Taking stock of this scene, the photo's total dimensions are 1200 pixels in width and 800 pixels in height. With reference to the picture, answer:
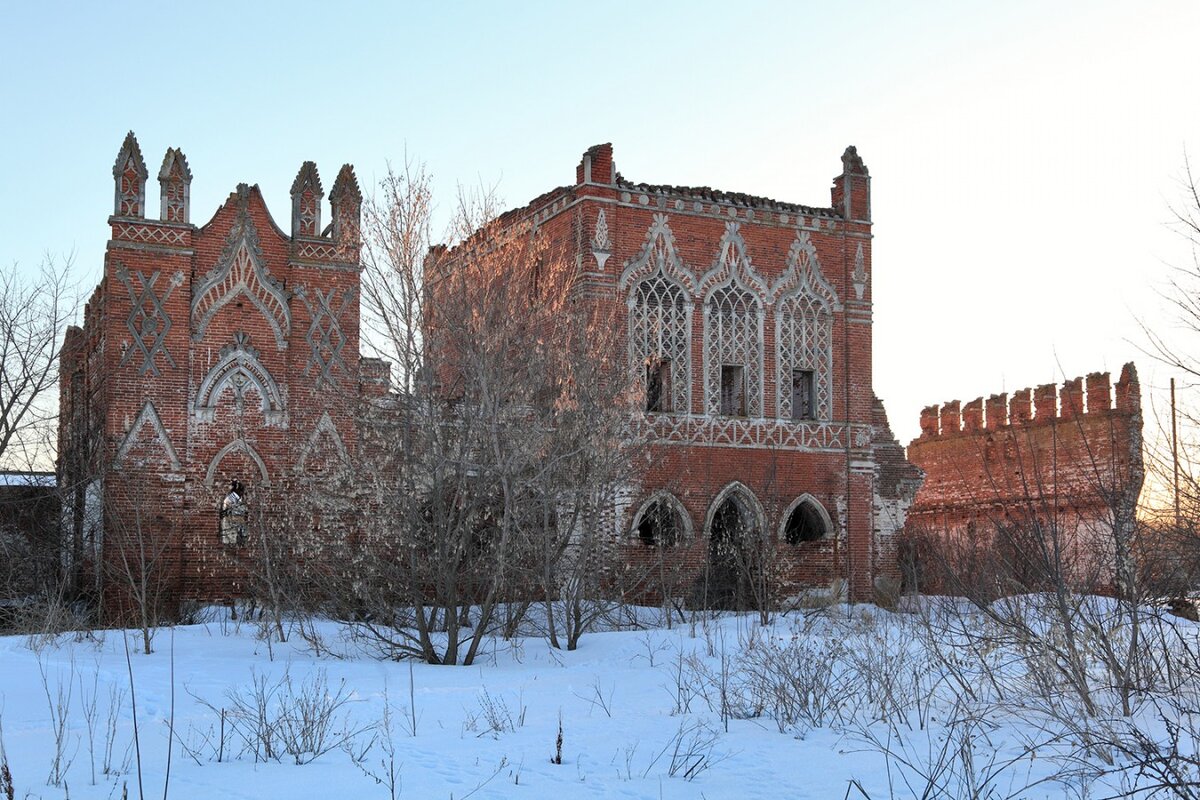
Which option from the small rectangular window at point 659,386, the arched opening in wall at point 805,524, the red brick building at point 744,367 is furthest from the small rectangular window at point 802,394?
the small rectangular window at point 659,386

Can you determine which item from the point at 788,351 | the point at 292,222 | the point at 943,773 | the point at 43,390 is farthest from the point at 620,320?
the point at 943,773

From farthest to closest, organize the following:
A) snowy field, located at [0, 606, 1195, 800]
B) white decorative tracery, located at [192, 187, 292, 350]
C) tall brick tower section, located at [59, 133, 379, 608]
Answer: white decorative tracery, located at [192, 187, 292, 350], tall brick tower section, located at [59, 133, 379, 608], snowy field, located at [0, 606, 1195, 800]

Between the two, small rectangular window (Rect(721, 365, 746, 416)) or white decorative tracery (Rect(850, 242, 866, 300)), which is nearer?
small rectangular window (Rect(721, 365, 746, 416))

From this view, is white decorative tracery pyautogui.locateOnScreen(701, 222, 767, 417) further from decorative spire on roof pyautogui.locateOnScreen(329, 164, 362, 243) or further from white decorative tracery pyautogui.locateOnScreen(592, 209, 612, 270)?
decorative spire on roof pyautogui.locateOnScreen(329, 164, 362, 243)

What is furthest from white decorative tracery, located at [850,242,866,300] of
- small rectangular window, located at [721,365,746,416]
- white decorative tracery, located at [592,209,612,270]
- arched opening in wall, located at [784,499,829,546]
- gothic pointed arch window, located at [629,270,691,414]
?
white decorative tracery, located at [592,209,612,270]

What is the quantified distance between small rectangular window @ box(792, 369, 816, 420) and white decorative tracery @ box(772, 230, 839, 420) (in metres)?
0.15

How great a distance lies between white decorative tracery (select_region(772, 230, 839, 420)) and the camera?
24.9 meters

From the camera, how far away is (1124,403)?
91.8 feet

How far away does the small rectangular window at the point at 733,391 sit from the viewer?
24.6 m

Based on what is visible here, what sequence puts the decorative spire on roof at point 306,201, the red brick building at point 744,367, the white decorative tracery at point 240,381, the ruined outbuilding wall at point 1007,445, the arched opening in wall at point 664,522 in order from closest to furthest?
the white decorative tracery at point 240,381, the decorative spire on roof at point 306,201, the arched opening in wall at point 664,522, the red brick building at point 744,367, the ruined outbuilding wall at point 1007,445

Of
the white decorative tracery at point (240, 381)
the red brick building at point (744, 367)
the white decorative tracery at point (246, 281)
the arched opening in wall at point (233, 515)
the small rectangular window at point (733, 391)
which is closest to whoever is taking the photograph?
the arched opening in wall at point (233, 515)

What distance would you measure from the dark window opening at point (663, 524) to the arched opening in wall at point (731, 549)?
643 mm

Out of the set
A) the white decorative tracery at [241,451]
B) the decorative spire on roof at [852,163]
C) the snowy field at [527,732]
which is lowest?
the snowy field at [527,732]

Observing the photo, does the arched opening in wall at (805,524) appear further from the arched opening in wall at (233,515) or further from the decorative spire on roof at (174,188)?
the decorative spire on roof at (174,188)
